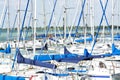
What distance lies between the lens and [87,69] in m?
→ 17.8

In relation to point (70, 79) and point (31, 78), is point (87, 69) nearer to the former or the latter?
point (70, 79)

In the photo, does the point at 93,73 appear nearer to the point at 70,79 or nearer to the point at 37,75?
the point at 70,79

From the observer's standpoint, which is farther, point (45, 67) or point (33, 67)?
point (33, 67)

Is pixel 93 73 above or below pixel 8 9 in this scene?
below

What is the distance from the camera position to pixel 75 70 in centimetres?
1806

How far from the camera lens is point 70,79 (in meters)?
16.3

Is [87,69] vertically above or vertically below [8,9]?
below

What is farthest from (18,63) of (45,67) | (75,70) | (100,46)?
(100,46)

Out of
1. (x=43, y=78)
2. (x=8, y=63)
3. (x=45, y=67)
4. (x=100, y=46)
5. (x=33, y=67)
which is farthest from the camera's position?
(x=100, y=46)

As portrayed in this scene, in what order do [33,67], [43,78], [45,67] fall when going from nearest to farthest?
[43,78] → [45,67] → [33,67]

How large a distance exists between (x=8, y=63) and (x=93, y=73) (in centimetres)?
716

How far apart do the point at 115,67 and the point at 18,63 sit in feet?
18.1

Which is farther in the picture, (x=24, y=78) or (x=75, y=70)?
(x=75, y=70)

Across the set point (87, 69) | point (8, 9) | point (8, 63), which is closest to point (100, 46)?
point (8, 9)
